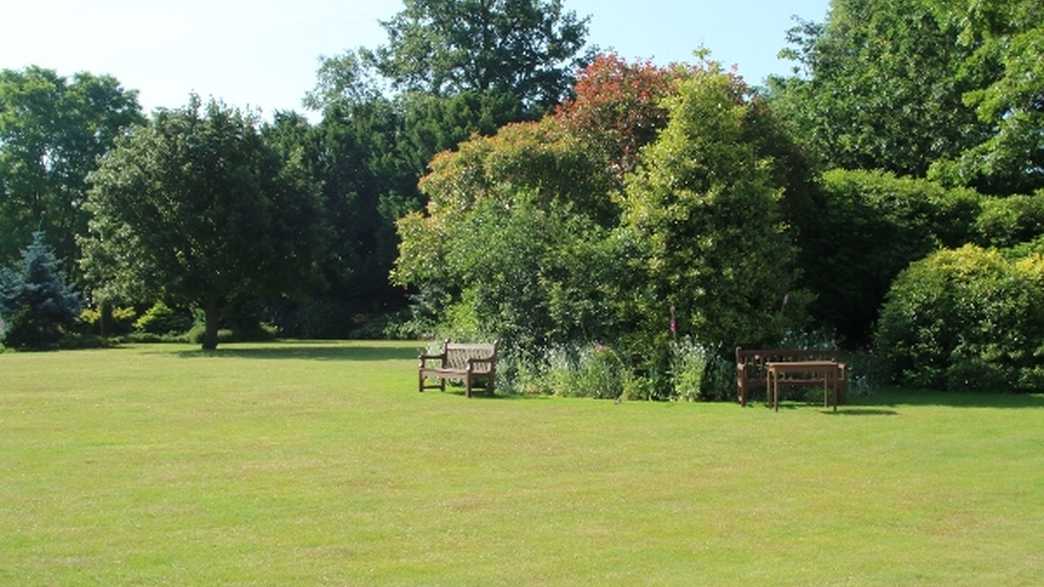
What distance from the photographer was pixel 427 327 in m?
25.5

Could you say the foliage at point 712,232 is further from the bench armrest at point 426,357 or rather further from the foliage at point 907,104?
the foliage at point 907,104

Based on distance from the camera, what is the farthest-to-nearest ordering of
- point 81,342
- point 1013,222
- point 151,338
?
1. point 151,338
2. point 81,342
3. point 1013,222

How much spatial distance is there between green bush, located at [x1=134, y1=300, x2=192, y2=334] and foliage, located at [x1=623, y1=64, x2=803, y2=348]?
37.2m

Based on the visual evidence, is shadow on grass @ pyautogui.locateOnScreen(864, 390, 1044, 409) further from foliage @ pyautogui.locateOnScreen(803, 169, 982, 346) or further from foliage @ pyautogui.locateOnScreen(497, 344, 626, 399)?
foliage @ pyautogui.locateOnScreen(803, 169, 982, 346)

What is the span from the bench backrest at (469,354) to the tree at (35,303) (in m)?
28.5

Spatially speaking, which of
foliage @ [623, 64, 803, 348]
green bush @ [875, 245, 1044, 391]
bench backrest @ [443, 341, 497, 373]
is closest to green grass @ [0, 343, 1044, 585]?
green bush @ [875, 245, 1044, 391]

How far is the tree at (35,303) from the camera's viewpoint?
43156mm

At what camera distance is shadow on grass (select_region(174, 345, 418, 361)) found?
33.9 metres

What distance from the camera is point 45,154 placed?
61125 mm

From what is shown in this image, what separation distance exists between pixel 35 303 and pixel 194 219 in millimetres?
9181

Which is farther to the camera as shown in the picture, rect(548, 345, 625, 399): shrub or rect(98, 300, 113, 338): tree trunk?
rect(98, 300, 113, 338): tree trunk

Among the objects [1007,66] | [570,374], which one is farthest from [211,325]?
[1007,66]

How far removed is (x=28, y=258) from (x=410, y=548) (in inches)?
1641

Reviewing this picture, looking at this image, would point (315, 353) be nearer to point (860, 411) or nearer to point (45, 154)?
point (860, 411)
